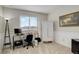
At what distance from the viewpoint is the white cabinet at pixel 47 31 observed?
5866mm

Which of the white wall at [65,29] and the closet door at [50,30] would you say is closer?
the white wall at [65,29]

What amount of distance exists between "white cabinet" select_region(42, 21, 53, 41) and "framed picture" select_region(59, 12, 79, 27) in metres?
1.04

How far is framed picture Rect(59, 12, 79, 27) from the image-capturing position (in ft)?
13.0

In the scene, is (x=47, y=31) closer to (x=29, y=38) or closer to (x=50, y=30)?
(x=50, y=30)

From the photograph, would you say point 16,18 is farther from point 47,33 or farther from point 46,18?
point 47,33

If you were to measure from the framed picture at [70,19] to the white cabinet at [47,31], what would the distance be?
1043 millimetres

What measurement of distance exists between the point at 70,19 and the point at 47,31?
1.95 meters

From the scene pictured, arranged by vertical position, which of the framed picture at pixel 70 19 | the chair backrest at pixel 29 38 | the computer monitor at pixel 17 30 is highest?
the framed picture at pixel 70 19

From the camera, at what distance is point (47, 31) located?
600cm

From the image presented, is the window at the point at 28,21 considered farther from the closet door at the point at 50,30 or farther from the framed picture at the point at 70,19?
the framed picture at the point at 70,19

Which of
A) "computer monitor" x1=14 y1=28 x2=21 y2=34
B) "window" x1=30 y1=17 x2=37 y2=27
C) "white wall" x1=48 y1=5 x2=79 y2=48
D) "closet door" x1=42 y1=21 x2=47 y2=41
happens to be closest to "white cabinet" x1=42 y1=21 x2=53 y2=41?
"closet door" x1=42 y1=21 x2=47 y2=41

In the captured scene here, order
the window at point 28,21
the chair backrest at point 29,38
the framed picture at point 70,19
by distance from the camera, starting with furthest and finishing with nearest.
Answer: the window at point 28,21, the chair backrest at point 29,38, the framed picture at point 70,19

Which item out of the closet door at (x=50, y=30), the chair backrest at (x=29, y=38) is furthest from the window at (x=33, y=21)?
the closet door at (x=50, y=30)
